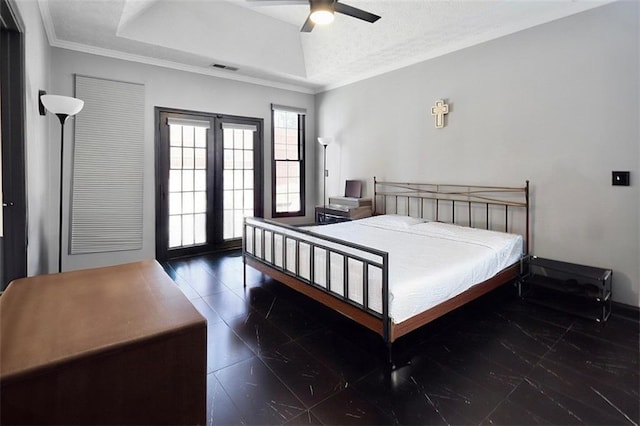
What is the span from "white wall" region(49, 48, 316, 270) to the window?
0.49 feet

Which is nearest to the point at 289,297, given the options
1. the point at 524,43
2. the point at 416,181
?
the point at 416,181

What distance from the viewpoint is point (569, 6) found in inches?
123

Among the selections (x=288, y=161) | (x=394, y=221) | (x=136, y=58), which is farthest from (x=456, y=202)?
(x=136, y=58)

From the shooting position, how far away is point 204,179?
516 cm

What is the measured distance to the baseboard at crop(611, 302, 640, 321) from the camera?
2.89 m

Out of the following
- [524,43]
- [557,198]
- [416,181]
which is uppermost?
[524,43]

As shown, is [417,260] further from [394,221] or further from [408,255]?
[394,221]

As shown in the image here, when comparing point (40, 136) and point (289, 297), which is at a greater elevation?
point (40, 136)

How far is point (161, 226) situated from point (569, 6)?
5264 millimetres

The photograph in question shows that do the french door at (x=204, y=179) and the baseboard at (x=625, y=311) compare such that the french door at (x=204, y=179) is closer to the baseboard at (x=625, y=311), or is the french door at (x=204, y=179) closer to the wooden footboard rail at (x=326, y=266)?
the wooden footboard rail at (x=326, y=266)

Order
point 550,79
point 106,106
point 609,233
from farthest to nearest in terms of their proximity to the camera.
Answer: point 106,106 < point 550,79 < point 609,233

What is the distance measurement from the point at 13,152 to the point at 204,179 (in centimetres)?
291

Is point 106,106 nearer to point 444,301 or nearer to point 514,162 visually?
point 444,301

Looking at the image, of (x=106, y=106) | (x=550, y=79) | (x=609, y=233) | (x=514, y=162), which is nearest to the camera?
(x=609, y=233)
